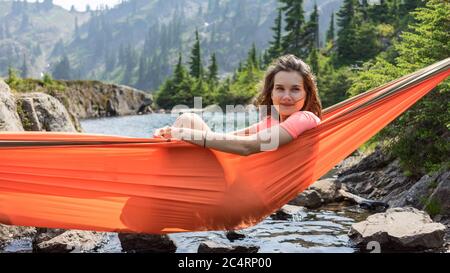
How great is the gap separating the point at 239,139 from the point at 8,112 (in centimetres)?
662

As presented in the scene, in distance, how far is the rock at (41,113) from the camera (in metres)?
10.3

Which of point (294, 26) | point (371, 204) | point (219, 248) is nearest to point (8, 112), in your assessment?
point (219, 248)

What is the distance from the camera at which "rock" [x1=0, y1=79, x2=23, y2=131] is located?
8.73 m

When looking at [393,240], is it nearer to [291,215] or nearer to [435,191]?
[435,191]

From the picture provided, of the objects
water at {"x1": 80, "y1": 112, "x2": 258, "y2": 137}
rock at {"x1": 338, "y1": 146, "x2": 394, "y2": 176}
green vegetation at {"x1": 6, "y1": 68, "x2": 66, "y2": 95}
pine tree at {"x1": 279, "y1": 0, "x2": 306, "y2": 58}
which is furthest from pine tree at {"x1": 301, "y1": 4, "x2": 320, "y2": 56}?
rock at {"x1": 338, "y1": 146, "x2": 394, "y2": 176}

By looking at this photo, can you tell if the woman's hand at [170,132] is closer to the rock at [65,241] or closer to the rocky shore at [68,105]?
the rock at [65,241]

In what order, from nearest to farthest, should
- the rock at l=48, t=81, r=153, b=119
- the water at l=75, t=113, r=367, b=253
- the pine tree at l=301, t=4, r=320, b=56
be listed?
the water at l=75, t=113, r=367, b=253 → the rock at l=48, t=81, r=153, b=119 → the pine tree at l=301, t=4, r=320, b=56

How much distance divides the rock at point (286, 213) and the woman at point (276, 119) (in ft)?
16.9

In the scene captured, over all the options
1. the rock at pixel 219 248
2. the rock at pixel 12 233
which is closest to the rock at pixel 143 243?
the rock at pixel 219 248

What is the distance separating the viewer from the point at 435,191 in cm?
848

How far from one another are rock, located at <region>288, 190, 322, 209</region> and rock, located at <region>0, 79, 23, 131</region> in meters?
5.45

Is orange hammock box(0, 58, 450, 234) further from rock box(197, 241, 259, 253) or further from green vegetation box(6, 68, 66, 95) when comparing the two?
green vegetation box(6, 68, 66, 95)

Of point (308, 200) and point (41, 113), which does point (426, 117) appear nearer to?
point (308, 200)

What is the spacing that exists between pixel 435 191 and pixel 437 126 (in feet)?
6.05
